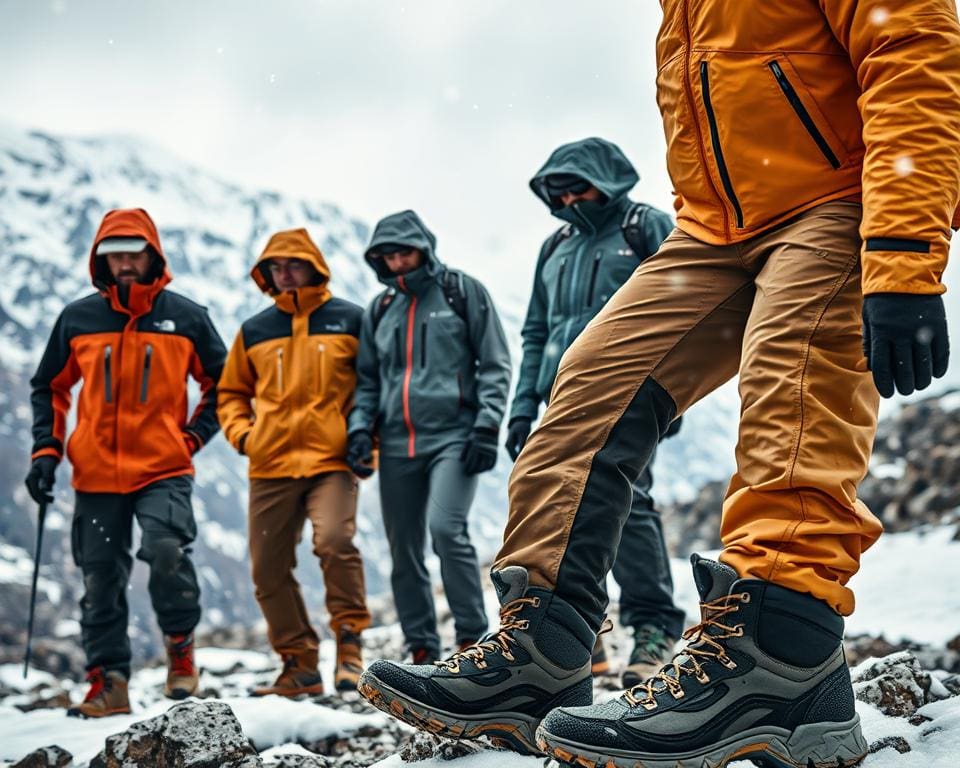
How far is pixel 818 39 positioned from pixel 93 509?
16.0ft

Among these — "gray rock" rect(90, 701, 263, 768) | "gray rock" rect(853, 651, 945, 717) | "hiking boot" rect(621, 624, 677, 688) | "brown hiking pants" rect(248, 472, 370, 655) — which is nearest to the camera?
"gray rock" rect(853, 651, 945, 717)

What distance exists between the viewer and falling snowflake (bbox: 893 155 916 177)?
209cm

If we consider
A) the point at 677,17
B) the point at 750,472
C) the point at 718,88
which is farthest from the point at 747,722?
the point at 677,17

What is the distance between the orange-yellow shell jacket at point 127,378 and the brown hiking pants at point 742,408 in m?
3.82

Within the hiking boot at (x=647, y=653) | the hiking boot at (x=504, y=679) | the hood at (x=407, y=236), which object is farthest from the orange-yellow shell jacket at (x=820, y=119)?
the hood at (x=407, y=236)

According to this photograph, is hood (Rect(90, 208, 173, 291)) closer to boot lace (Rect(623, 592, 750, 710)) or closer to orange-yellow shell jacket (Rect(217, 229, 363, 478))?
orange-yellow shell jacket (Rect(217, 229, 363, 478))

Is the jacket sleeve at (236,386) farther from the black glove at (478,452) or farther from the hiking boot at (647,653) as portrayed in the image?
the hiking boot at (647,653)

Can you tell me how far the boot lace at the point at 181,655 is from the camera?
564 cm

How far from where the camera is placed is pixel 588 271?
5.40m

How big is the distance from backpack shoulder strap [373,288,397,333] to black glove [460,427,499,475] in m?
1.16

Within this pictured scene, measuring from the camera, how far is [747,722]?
2080 mm

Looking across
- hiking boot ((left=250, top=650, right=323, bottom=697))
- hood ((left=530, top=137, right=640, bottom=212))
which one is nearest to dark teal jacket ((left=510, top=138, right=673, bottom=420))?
hood ((left=530, top=137, right=640, bottom=212))

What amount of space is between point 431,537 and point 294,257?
2.34 m

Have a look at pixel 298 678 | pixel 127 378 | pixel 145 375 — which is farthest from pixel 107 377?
pixel 298 678
